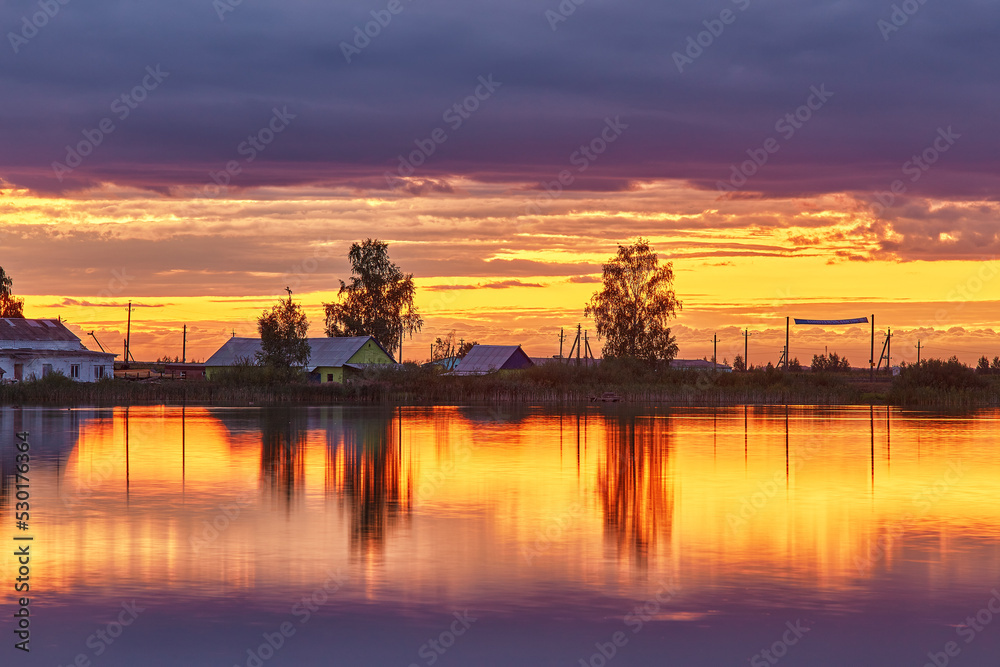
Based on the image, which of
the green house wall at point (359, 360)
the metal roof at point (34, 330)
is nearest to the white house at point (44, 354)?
the metal roof at point (34, 330)

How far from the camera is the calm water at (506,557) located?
404 inches

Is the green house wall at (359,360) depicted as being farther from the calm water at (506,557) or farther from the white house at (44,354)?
the calm water at (506,557)

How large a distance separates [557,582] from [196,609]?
12.6ft

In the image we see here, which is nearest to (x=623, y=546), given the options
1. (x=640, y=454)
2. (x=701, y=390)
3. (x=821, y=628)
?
(x=821, y=628)

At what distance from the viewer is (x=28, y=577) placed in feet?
42.0

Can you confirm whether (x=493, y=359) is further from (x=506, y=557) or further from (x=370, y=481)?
(x=506, y=557)

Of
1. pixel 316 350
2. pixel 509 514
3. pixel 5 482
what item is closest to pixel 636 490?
pixel 509 514

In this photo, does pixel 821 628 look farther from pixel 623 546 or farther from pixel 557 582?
pixel 623 546

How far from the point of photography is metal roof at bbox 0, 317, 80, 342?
75125mm

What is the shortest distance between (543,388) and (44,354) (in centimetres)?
3155

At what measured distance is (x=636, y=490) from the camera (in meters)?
21.4

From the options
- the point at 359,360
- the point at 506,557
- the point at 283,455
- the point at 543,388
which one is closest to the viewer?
the point at 506,557

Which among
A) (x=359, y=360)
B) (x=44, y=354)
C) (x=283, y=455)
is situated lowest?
(x=283, y=455)

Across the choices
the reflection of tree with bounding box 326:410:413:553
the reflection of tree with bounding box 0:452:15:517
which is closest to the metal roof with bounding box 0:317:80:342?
the reflection of tree with bounding box 326:410:413:553
